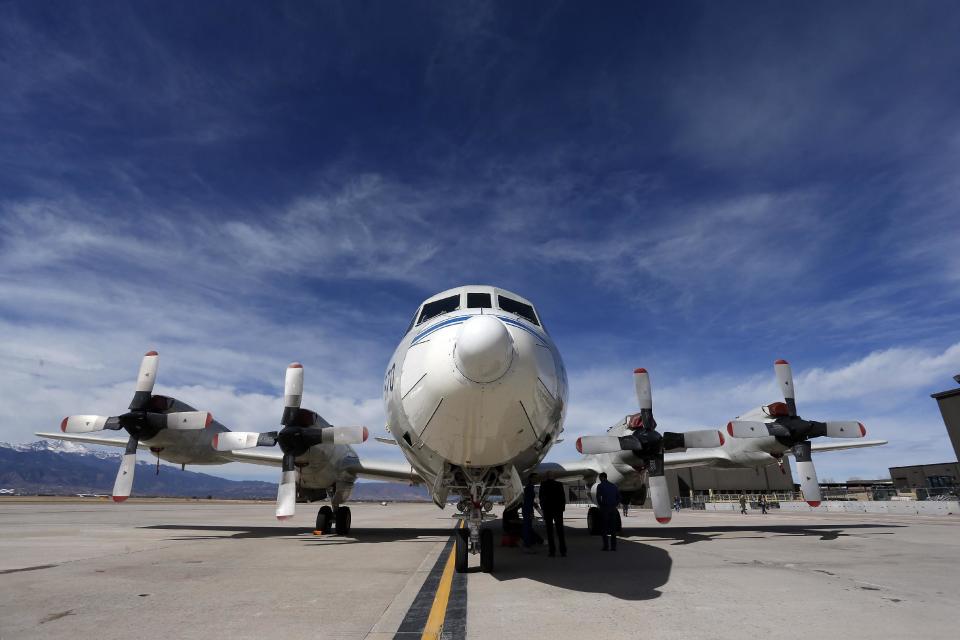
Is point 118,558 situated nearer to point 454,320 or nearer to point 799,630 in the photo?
point 454,320

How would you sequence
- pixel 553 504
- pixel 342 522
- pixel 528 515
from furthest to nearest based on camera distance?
pixel 342 522, pixel 528 515, pixel 553 504

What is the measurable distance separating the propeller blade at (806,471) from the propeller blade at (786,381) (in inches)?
40.9

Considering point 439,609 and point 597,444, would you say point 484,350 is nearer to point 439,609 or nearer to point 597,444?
point 439,609

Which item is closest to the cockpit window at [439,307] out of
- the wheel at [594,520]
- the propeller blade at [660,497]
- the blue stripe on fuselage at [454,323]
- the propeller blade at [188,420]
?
the blue stripe on fuselage at [454,323]

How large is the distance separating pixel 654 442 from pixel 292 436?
8.68 m

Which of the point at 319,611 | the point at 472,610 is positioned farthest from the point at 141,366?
the point at 472,610

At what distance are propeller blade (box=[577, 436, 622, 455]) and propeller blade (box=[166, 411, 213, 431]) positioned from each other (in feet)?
30.0

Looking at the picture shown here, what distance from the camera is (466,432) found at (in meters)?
6.28

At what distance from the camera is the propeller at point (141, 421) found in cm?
1311

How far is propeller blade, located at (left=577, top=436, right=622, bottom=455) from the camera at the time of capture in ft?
34.4

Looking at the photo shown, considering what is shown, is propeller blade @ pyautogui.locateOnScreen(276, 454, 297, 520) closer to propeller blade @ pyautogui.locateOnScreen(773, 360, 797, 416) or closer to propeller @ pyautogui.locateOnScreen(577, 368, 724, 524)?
propeller @ pyautogui.locateOnScreen(577, 368, 724, 524)

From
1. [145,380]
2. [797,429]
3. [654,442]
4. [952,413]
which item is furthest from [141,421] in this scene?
[952,413]

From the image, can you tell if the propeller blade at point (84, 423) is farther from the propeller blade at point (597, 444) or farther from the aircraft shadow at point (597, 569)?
the propeller blade at point (597, 444)

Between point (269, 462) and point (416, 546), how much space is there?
6491mm
